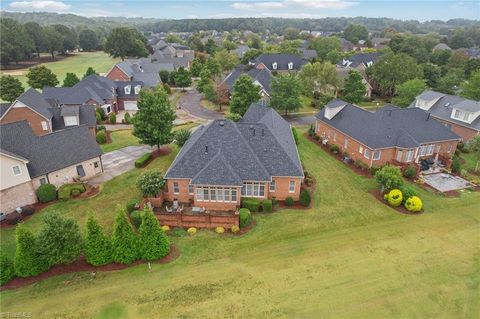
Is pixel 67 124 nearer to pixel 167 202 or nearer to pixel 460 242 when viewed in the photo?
pixel 167 202

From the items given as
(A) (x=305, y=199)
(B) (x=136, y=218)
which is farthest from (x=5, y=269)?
(A) (x=305, y=199)

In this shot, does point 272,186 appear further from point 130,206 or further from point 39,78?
point 39,78

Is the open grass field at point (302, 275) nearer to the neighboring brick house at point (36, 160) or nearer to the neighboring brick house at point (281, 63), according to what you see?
the neighboring brick house at point (36, 160)

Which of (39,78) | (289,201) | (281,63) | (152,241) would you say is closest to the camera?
(152,241)

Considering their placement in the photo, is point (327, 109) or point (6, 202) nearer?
point (6, 202)

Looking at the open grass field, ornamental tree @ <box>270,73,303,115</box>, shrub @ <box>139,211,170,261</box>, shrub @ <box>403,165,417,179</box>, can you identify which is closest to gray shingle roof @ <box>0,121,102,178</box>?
the open grass field

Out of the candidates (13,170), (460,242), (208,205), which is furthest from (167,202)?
(460,242)
